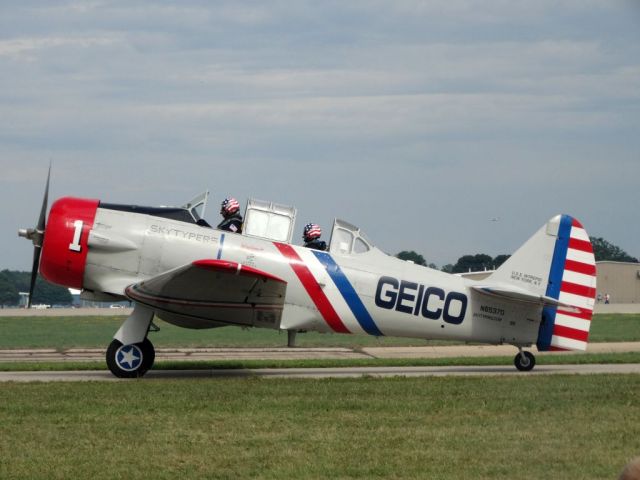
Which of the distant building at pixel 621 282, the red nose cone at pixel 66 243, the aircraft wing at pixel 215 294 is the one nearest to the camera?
the aircraft wing at pixel 215 294

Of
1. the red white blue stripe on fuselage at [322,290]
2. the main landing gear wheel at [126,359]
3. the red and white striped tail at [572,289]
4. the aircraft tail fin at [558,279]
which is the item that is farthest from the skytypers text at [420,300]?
the main landing gear wheel at [126,359]

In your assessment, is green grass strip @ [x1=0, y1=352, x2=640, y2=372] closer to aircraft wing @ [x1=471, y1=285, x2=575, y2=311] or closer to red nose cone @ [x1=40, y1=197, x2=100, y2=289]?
red nose cone @ [x1=40, y1=197, x2=100, y2=289]

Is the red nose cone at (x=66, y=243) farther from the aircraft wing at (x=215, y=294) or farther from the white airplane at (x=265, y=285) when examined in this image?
the aircraft wing at (x=215, y=294)

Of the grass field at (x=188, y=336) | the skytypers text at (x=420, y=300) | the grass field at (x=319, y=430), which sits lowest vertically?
the grass field at (x=188, y=336)

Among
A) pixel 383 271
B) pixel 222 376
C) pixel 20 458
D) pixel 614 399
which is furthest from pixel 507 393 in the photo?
pixel 20 458

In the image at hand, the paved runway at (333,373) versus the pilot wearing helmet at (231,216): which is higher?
the pilot wearing helmet at (231,216)

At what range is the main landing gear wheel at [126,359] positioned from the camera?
47.4 feet

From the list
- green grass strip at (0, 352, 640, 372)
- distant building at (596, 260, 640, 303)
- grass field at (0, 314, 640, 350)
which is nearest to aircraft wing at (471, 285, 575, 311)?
green grass strip at (0, 352, 640, 372)

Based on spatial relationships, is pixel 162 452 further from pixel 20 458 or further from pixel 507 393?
pixel 507 393

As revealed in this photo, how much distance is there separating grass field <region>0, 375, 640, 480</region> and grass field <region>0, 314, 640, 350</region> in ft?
38.5

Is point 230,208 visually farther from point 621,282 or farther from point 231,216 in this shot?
point 621,282

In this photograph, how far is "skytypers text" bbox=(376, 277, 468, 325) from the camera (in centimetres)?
1488

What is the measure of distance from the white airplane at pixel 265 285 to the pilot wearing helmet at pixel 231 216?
6.4 inches

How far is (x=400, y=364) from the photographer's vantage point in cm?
1764
